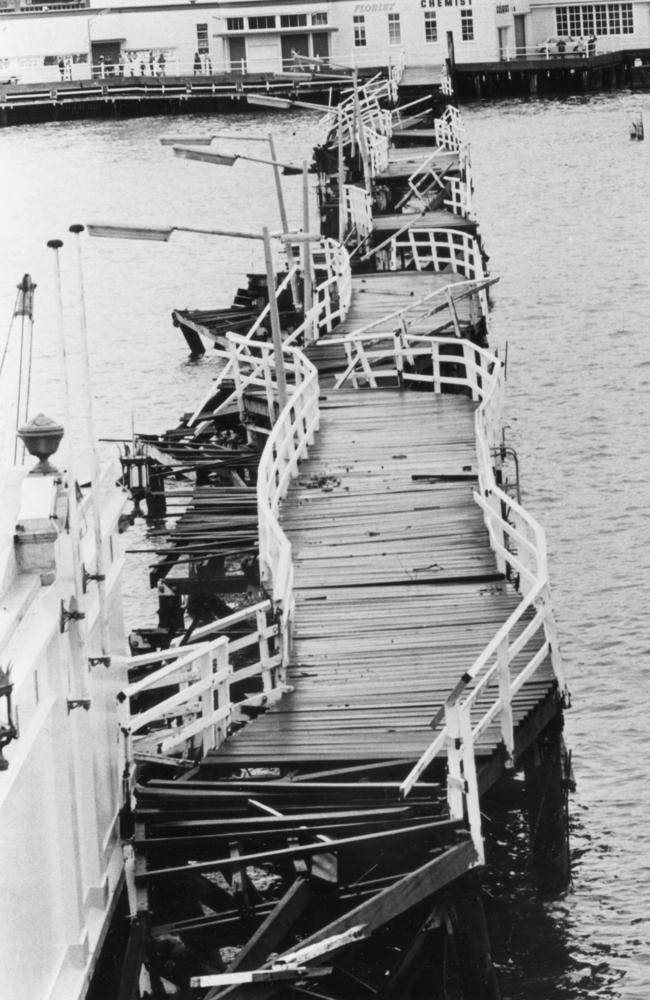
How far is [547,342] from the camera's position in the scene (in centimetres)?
6231

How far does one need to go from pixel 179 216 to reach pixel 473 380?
63.8 meters

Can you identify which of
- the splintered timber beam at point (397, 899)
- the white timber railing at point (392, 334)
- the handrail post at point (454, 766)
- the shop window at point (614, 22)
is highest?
the shop window at point (614, 22)

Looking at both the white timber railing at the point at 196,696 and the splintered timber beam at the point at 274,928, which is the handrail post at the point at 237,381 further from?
the splintered timber beam at the point at 274,928

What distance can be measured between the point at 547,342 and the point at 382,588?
3612 cm

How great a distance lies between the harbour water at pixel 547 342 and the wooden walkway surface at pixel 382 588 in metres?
3.30

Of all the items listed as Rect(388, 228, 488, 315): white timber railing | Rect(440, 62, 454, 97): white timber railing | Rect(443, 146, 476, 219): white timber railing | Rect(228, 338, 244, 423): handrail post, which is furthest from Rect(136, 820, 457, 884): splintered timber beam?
Rect(440, 62, 454, 97): white timber railing

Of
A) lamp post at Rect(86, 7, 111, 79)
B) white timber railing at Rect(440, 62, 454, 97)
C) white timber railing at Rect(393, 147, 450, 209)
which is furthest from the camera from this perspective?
lamp post at Rect(86, 7, 111, 79)

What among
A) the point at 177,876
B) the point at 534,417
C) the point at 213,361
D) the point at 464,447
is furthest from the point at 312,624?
the point at 213,361

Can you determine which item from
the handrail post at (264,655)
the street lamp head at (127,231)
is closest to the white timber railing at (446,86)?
the street lamp head at (127,231)

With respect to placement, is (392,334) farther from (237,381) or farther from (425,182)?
(425,182)

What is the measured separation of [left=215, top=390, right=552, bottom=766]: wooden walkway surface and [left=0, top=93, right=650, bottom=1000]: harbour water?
3303 mm

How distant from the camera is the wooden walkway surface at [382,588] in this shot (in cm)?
2233

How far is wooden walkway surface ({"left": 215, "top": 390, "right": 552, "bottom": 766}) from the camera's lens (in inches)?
879

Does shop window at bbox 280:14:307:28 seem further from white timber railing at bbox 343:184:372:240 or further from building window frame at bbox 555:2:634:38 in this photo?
white timber railing at bbox 343:184:372:240
